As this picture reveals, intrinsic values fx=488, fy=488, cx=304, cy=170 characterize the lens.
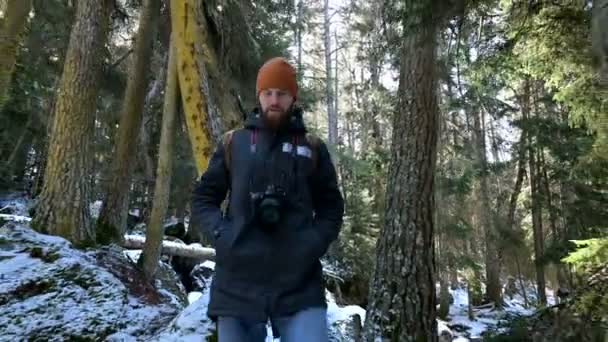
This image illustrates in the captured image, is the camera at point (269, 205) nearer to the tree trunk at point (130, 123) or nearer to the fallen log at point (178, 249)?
the tree trunk at point (130, 123)

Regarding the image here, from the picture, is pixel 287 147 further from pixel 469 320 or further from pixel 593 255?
pixel 469 320

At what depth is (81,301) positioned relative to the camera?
5492mm

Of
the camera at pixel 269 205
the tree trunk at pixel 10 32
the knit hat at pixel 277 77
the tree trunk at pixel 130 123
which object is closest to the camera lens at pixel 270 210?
the camera at pixel 269 205

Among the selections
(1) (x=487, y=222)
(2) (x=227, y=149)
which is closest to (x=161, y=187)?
(2) (x=227, y=149)

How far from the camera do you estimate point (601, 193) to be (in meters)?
12.9

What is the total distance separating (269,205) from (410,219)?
4.06 metres

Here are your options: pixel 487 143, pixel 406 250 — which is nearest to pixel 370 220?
pixel 487 143

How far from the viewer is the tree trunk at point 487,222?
17656 millimetres

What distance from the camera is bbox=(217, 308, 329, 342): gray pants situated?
2.01m

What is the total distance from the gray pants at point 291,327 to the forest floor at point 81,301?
2.38 m

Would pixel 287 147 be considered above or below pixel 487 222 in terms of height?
above

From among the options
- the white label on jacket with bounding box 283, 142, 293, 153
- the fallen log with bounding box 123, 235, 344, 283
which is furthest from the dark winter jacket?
the fallen log with bounding box 123, 235, 344, 283

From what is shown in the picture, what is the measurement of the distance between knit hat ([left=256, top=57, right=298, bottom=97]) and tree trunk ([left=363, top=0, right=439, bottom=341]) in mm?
3212

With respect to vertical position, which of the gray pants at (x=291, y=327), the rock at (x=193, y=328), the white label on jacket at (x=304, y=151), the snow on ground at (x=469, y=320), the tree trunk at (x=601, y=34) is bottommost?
the snow on ground at (x=469, y=320)
